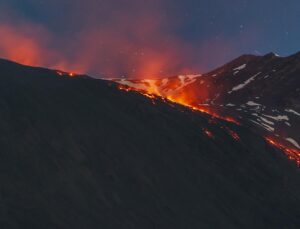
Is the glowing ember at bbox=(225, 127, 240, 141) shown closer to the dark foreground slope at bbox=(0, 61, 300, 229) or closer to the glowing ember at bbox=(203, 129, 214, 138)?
the dark foreground slope at bbox=(0, 61, 300, 229)

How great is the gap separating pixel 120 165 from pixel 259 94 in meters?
110

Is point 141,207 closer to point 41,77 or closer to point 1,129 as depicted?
point 1,129

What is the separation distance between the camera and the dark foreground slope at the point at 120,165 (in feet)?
138

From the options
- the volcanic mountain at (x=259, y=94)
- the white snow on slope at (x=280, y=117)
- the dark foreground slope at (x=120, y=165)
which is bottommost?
the dark foreground slope at (x=120, y=165)

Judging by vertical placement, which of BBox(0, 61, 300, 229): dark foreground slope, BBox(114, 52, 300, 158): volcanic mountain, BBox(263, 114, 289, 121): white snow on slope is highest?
BBox(114, 52, 300, 158): volcanic mountain

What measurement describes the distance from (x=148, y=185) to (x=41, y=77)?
95.8ft

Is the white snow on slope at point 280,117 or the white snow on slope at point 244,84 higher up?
the white snow on slope at point 244,84

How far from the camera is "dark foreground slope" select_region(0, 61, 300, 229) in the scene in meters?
41.9

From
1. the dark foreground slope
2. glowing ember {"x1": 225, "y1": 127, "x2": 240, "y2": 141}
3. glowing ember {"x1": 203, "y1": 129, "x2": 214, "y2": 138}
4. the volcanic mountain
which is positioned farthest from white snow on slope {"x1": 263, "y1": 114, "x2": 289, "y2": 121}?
glowing ember {"x1": 203, "y1": 129, "x2": 214, "y2": 138}

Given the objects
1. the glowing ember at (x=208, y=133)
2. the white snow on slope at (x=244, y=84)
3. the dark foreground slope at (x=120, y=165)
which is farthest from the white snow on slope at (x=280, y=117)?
the glowing ember at (x=208, y=133)

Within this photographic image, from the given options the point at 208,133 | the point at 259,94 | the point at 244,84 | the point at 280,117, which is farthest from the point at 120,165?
the point at 244,84

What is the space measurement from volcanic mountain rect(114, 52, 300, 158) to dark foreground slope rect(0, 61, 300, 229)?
3124 cm

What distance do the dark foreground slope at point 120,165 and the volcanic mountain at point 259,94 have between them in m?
31.2

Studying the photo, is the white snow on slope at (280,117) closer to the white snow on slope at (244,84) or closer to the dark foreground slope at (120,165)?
the dark foreground slope at (120,165)
